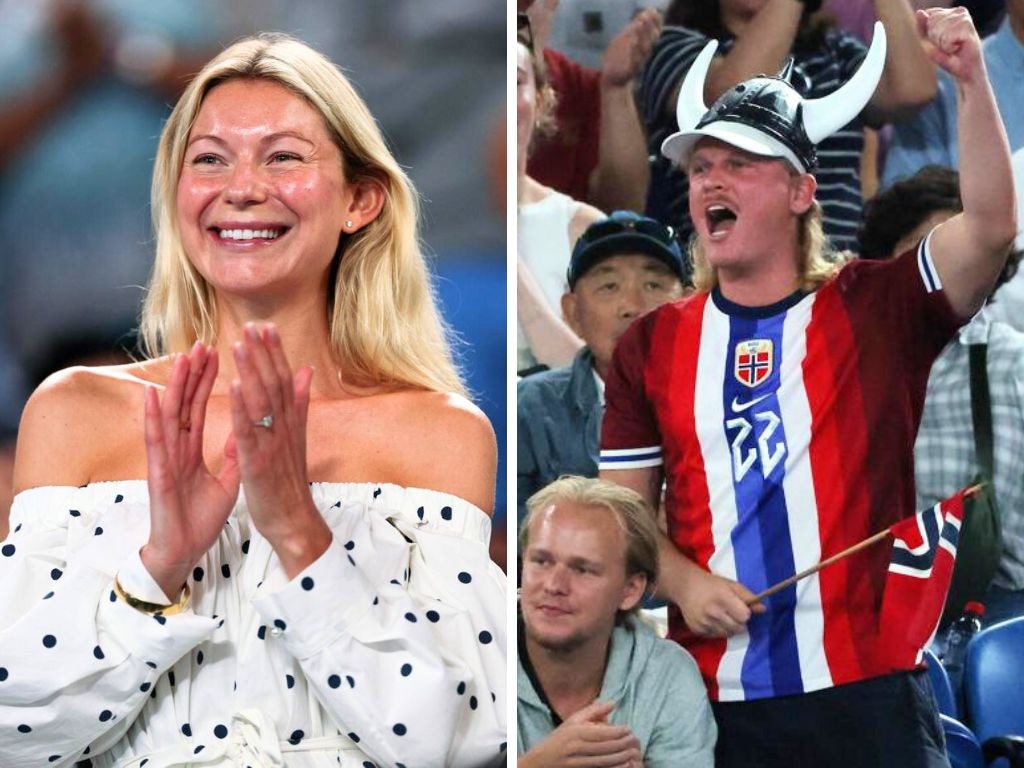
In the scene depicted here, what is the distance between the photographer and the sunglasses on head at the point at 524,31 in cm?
204

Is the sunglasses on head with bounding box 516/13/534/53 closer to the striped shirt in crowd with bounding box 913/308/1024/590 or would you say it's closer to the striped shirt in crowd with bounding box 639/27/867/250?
the striped shirt in crowd with bounding box 639/27/867/250

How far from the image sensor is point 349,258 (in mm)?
1841

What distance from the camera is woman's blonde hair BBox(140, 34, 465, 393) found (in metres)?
1.81

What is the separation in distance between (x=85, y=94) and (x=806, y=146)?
1.04m

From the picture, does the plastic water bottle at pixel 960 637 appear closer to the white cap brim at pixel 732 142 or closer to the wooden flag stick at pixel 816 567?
the wooden flag stick at pixel 816 567

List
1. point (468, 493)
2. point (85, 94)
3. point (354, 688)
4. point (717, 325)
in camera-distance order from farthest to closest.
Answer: point (85, 94)
point (717, 325)
point (468, 493)
point (354, 688)

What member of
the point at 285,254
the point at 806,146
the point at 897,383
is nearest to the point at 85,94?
the point at 285,254

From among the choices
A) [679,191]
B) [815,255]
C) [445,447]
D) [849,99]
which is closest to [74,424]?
[445,447]

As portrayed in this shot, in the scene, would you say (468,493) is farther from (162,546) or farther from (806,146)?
(806,146)

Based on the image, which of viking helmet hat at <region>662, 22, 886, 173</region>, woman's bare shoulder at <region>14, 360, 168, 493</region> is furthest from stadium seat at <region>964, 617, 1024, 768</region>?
woman's bare shoulder at <region>14, 360, 168, 493</region>

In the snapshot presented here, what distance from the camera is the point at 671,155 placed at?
6.32ft

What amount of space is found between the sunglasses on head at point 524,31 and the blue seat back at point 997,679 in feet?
3.11

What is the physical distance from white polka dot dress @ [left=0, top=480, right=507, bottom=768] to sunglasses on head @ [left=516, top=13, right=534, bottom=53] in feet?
2.19

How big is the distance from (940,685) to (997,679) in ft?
0.22
